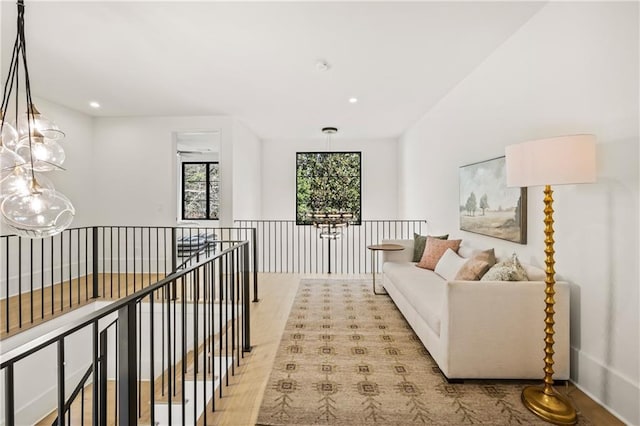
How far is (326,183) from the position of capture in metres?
8.46

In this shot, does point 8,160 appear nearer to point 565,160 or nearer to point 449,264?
point 565,160

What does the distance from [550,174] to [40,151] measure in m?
3.43

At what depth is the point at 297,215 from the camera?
8484mm

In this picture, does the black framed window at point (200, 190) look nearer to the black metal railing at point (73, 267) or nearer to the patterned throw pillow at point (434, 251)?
the black metal railing at point (73, 267)

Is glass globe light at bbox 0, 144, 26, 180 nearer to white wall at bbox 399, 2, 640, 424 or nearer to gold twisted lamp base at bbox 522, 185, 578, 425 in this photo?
gold twisted lamp base at bbox 522, 185, 578, 425

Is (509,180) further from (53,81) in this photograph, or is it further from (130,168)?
(130,168)

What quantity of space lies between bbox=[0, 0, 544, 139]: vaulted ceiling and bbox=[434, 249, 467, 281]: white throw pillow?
7.25ft

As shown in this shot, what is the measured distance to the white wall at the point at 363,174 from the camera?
8406 millimetres

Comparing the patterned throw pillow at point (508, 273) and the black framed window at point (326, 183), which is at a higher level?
the black framed window at point (326, 183)

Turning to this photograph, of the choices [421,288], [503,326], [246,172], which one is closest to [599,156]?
[503,326]

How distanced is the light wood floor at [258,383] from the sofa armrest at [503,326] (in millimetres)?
298

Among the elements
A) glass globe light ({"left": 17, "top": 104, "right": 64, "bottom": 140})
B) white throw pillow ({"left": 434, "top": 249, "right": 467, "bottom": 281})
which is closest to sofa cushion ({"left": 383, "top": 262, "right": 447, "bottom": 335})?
white throw pillow ({"left": 434, "top": 249, "right": 467, "bottom": 281})

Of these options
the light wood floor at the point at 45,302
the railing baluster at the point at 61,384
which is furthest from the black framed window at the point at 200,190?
the railing baluster at the point at 61,384

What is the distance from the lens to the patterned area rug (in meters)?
2.08
